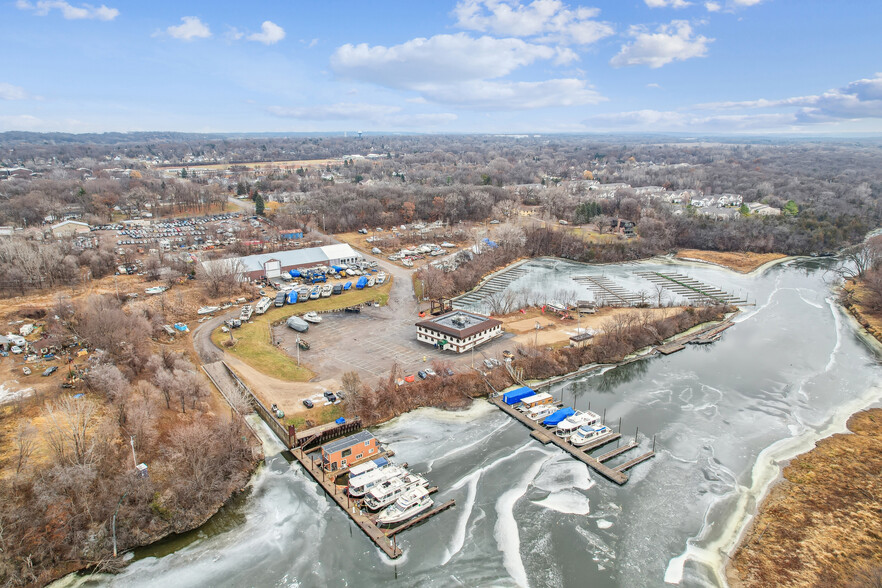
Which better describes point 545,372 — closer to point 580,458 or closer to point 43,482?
point 580,458

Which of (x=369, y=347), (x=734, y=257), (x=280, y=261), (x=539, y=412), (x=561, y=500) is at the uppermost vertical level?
(x=280, y=261)

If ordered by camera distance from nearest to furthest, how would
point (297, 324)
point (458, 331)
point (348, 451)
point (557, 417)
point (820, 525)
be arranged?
1. point (820, 525)
2. point (348, 451)
3. point (557, 417)
4. point (458, 331)
5. point (297, 324)

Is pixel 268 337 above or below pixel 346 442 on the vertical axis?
above

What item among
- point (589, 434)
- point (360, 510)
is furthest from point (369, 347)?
point (589, 434)

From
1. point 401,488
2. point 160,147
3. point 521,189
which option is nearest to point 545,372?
point 401,488

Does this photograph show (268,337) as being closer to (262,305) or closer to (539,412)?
Answer: (262,305)
